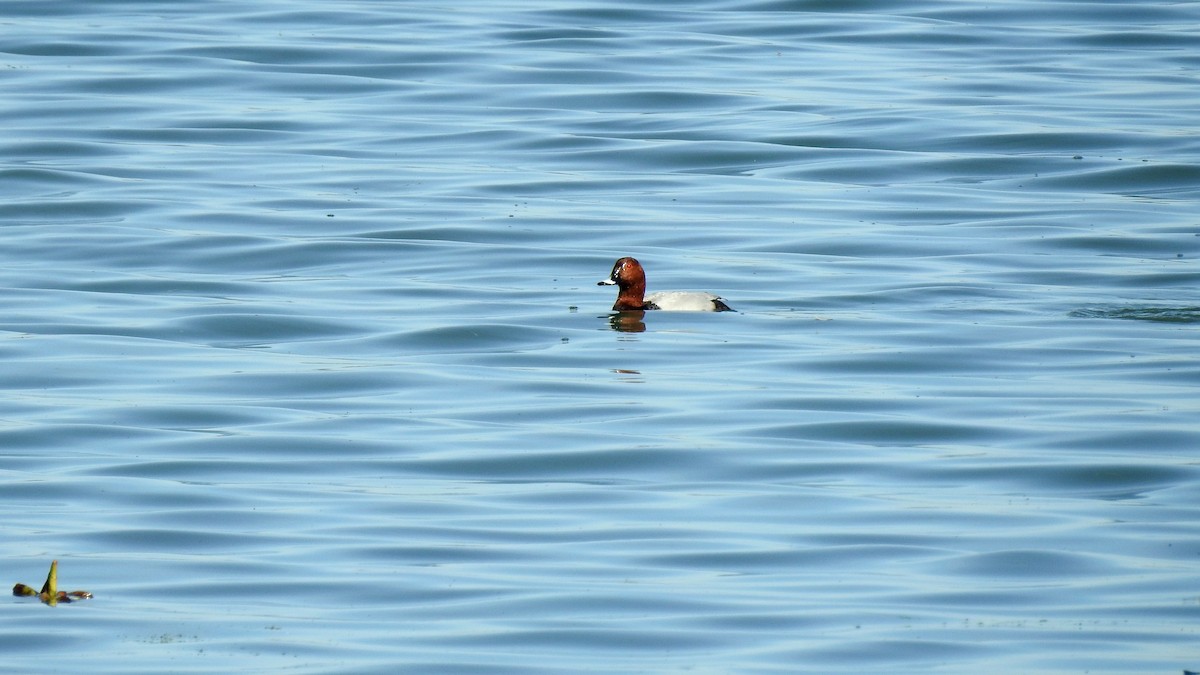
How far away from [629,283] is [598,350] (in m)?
0.89

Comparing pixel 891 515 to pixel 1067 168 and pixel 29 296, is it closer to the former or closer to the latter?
pixel 29 296

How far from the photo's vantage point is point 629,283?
1405 cm

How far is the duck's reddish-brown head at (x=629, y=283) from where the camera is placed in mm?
13977

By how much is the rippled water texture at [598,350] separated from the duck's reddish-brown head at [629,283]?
0.84 feet

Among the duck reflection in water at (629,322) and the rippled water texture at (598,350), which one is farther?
the duck reflection in water at (629,322)

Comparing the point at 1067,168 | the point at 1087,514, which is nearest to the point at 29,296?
the point at 1087,514

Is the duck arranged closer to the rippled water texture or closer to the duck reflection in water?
the duck reflection in water

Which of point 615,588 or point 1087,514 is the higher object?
point 1087,514

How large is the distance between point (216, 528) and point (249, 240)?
7986 millimetres

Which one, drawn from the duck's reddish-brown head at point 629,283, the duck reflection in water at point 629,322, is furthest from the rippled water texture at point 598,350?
the duck's reddish-brown head at point 629,283

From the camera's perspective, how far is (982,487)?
9625 millimetres

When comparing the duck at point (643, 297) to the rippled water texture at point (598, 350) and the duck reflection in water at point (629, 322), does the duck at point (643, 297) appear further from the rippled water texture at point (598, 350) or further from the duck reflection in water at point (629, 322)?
the rippled water texture at point (598, 350)

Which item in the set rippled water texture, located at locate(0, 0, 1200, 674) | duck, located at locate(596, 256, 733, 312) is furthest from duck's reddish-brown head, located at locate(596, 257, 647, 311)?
rippled water texture, located at locate(0, 0, 1200, 674)

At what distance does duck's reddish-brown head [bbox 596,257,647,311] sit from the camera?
14.0 meters
